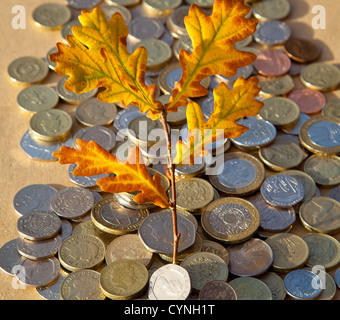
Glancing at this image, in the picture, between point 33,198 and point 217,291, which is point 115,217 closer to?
point 33,198

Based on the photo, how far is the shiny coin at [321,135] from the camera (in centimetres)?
234

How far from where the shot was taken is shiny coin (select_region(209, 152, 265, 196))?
2.22m

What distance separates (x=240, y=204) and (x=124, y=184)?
0.53 m

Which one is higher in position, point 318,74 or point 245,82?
point 245,82

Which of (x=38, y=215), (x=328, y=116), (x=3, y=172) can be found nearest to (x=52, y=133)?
(x=3, y=172)

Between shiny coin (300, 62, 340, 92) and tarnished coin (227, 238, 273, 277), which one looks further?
shiny coin (300, 62, 340, 92)

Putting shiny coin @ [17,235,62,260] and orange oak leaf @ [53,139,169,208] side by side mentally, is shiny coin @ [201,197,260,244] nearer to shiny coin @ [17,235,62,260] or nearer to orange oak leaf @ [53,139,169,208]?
orange oak leaf @ [53,139,169,208]

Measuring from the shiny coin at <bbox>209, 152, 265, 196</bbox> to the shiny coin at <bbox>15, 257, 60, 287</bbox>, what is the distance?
633mm

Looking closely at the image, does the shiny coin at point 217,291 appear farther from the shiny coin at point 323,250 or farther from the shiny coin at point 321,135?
the shiny coin at point 321,135

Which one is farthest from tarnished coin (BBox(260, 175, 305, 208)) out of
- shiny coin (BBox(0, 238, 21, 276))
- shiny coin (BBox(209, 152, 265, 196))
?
shiny coin (BBox(0, 238, 21, 276))

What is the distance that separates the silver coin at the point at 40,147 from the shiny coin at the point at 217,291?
0.84 meters

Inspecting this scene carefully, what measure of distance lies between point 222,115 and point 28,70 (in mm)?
1239

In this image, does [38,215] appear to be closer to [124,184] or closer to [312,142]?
[124,184]

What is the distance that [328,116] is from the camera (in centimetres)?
246
